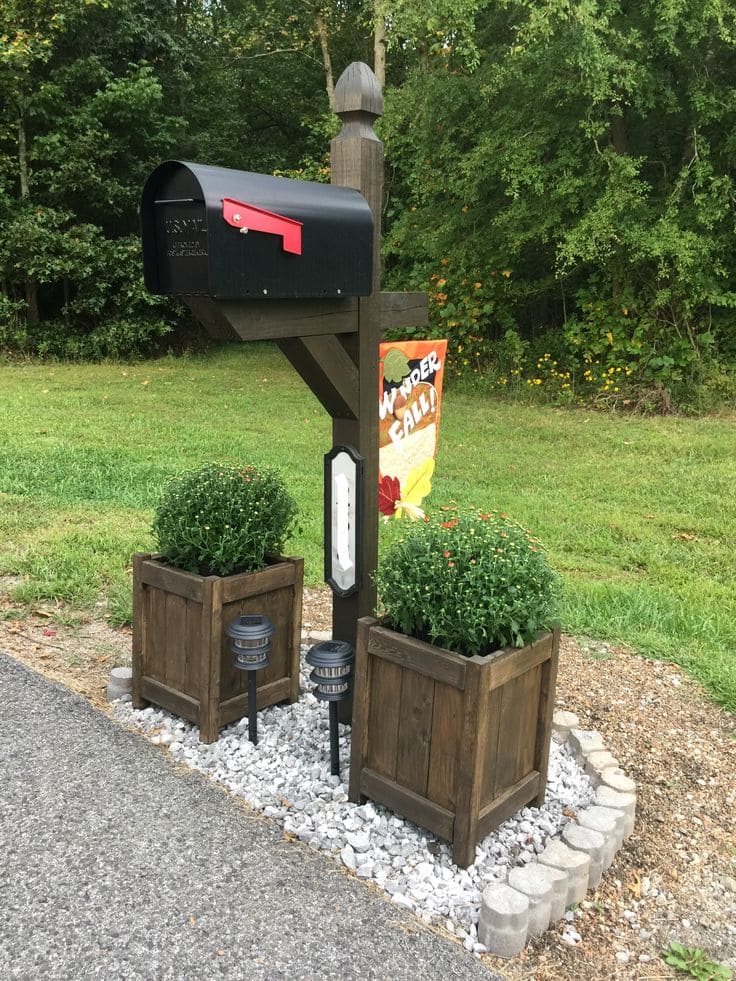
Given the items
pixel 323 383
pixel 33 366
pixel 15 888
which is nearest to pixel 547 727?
pixel 323 383

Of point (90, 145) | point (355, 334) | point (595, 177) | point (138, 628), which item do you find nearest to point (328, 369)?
point (355, 334)

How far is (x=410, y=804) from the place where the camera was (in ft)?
8.50

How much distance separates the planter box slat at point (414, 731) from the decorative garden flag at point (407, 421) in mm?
909

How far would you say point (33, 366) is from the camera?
15000 mm

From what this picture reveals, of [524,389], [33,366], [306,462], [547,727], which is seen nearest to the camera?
[547,727]

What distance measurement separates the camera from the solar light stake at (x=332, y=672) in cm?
281

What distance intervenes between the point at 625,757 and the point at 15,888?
7.14ft

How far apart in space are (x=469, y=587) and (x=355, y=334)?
1.00 meters

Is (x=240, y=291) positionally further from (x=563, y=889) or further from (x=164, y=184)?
(x=563, y=889)

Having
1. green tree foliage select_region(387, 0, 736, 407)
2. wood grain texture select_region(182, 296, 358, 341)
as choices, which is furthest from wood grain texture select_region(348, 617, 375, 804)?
green tree foliage select_region(387, 0, 736, 407)

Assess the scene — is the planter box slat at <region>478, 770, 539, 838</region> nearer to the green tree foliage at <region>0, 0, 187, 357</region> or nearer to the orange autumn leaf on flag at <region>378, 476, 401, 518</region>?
the orange autumn leaf on flag at <region>378, 476, 401, 518</region>

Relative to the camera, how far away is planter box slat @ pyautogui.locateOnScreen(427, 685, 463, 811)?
2443 millimetres

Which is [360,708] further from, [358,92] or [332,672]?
[358,92]

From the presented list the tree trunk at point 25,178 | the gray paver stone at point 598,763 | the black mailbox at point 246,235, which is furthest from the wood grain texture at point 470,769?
the tree trunk at point 25,178
